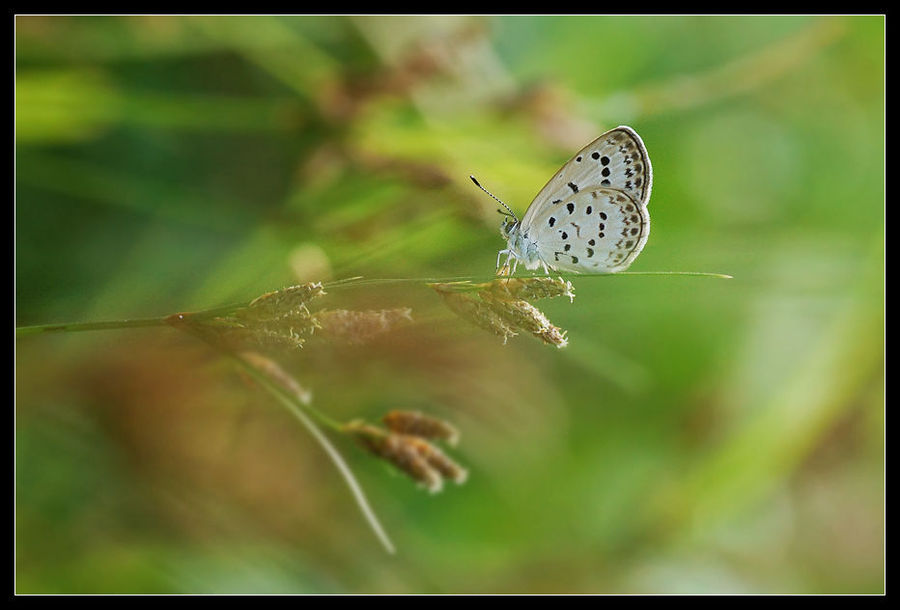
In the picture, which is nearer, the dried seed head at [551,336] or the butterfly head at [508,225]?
the dried seed head at [551,336]

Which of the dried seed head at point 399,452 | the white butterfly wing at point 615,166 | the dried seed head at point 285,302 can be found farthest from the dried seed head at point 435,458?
the white butterfly wing at point 615,166

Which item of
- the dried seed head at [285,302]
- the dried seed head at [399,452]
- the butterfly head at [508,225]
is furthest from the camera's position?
the butterfly head at [508,225]

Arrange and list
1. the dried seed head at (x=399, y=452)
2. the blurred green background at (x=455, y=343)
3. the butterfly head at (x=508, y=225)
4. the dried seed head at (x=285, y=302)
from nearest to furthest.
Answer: the dried seed head at (x=285, y=302)
the dried seed head at (x=399, y=452)
the butterfly head at (x=508, y=225)
the blurred green background at (x=455, y=343)

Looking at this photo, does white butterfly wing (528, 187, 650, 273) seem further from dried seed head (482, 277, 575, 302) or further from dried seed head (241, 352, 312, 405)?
dried seed head (241, 352, 312, 405)

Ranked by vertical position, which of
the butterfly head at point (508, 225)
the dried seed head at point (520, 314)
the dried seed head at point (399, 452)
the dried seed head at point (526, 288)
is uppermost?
the butterfly head at point (508, 225)

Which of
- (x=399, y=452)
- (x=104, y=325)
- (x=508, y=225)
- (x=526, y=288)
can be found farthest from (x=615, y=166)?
(x=104, y=325)

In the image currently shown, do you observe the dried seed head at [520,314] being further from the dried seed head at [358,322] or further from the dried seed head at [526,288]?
the dried seed head at [358,322]

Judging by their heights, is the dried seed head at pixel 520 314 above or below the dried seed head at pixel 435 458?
above
